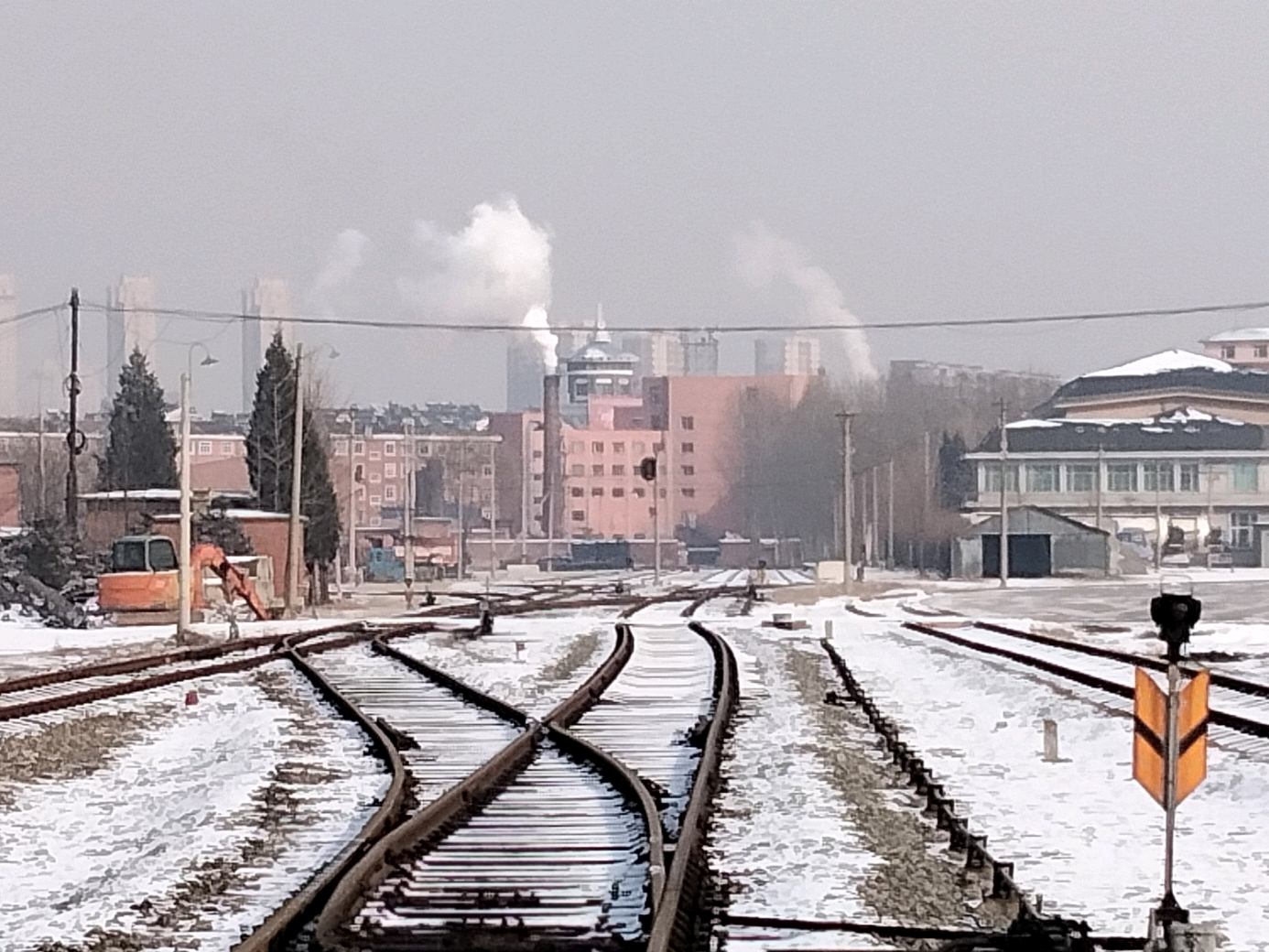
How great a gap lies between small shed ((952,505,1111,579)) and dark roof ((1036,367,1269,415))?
46.8m

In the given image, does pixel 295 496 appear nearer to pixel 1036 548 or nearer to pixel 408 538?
pixel 408 538

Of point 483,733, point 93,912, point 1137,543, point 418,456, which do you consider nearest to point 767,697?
point 483,733

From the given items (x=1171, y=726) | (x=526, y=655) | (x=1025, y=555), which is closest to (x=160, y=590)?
(x=526, y=655)

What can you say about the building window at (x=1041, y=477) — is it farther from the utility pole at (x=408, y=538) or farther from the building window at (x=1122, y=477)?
the utility pole at (x=408, y=538)

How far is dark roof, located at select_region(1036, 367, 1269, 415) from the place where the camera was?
A: 474 feet

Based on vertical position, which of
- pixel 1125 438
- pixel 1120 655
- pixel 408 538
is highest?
pixel 1125 438

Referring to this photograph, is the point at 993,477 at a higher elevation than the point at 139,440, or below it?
→ below

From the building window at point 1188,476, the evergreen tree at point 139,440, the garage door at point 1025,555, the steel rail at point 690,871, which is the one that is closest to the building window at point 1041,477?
Result: the building window at point 1188,476

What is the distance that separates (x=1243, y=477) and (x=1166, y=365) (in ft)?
94.9

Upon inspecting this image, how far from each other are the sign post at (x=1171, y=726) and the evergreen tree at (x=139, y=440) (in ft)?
268

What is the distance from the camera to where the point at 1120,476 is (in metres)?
125

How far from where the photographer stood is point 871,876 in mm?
10766

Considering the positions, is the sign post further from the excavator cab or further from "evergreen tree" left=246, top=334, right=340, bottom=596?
"evergreen tree" left=246, top=334, right=340, bottom=596

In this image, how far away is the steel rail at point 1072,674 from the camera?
1969cm
